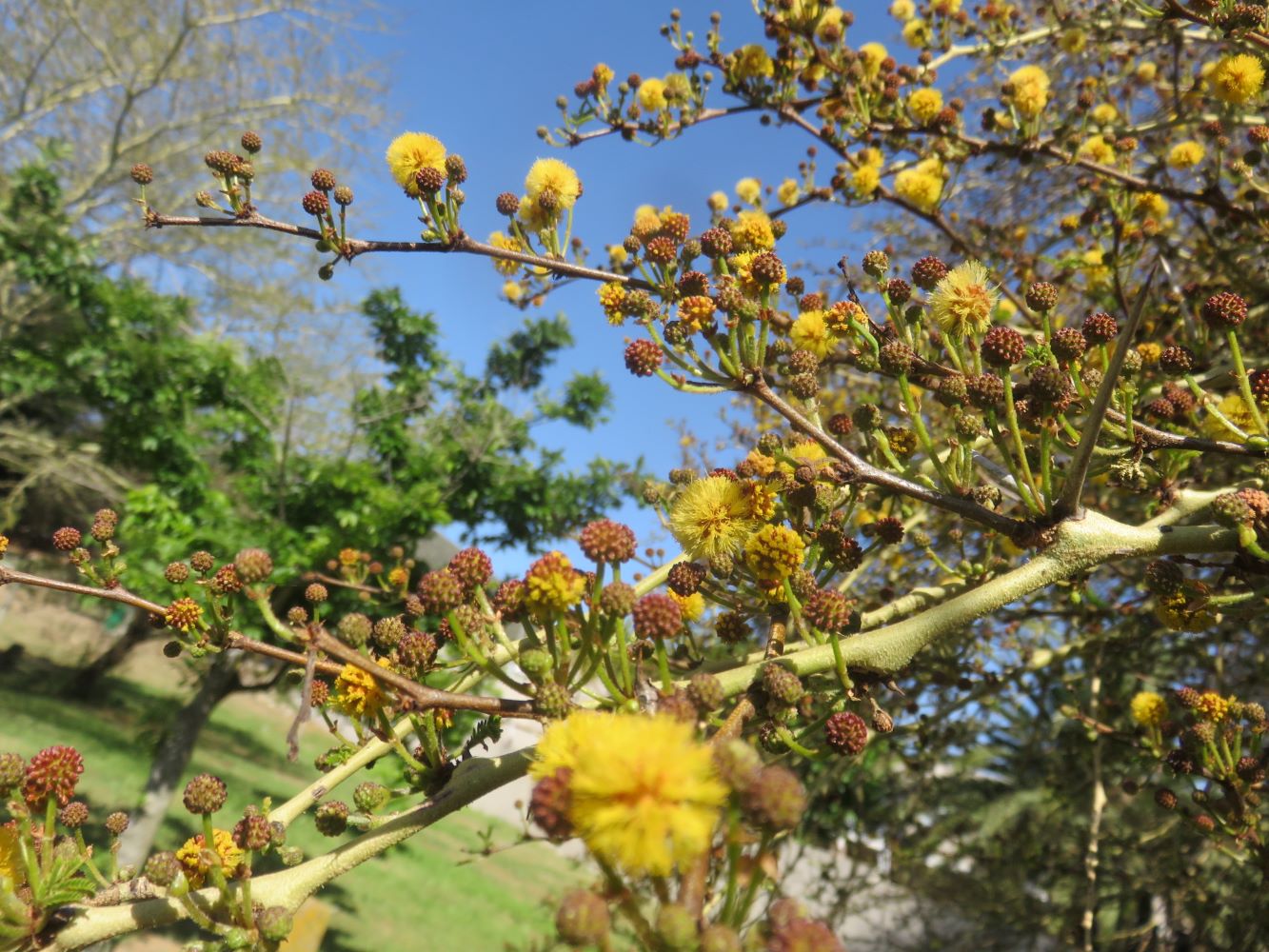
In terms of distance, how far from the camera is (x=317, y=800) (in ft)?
4.99

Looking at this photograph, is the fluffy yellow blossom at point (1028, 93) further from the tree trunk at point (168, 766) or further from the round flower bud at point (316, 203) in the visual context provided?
the tree trunk at point (168, 766)

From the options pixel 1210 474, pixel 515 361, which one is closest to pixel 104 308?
pixel 515 361

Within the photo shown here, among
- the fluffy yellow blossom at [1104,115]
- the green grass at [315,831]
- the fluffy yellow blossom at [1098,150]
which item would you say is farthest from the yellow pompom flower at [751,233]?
the green grass at [315,831]

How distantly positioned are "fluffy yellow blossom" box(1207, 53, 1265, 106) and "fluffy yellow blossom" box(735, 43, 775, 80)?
5.43 ft

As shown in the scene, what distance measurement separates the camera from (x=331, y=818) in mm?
1412

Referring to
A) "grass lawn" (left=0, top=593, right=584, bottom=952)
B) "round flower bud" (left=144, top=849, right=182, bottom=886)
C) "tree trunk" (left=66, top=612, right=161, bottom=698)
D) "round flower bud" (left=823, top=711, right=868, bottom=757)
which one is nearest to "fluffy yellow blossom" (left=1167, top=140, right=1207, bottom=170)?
"round flower bud" (left=823, top=711, right=868, bottom=757)

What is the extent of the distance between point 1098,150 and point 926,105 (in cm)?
85

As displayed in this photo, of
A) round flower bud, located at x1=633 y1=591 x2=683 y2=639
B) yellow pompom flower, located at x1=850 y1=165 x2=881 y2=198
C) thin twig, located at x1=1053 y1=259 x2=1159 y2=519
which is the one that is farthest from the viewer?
yellow pompom flower, located at x1=850 y1=165 x2=881 y2=198

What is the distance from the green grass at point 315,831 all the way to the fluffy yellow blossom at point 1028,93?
285 inches

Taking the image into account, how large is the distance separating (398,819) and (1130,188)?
135 inches

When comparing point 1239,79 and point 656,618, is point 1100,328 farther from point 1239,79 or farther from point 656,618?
point 1239,79

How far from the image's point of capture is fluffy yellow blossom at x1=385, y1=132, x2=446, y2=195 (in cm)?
204

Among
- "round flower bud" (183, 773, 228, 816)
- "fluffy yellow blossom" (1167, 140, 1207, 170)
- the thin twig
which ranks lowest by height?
"round flower bud" (183, 773, 228, 816)

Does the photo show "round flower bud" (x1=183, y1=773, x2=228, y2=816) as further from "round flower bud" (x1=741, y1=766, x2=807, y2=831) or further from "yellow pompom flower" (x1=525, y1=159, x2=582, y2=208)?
"yellow pompom flower" (x1=525, y1=159, x2=582, y2=208)
